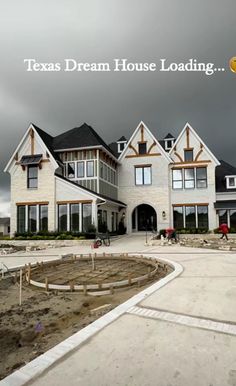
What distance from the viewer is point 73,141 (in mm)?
25438

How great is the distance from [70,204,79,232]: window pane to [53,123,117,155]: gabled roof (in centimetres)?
538

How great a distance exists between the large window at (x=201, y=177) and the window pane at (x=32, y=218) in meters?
15.2

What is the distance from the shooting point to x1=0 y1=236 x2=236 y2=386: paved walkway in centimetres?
312

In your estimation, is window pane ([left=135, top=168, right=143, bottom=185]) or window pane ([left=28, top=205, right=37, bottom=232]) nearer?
window pane ([left=28, top=205, right=37, bottom=232])

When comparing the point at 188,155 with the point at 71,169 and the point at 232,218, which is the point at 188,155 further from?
the point at 71,169

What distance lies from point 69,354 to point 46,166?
69.4 ft

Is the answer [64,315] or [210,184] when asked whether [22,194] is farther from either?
[64,315]

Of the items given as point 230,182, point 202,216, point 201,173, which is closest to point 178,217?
point 202,216

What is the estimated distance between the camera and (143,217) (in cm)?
2908

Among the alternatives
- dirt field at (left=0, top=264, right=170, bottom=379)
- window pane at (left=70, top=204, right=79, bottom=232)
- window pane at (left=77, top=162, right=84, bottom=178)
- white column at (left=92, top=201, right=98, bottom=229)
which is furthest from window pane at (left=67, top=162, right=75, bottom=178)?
dirt field at (left=0, top=264, right=170, bottom=379)

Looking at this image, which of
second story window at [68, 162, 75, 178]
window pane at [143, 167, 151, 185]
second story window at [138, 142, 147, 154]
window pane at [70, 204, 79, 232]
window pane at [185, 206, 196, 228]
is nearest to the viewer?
window pane at [70, 204, 79, 232]

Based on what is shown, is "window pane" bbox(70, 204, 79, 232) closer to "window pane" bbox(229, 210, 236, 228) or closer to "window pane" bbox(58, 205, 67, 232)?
"window pane" bbox(58, 205, 67, 232)

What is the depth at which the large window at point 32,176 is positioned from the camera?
2417 cm

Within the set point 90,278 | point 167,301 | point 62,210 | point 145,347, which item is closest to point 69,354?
point 145,347
